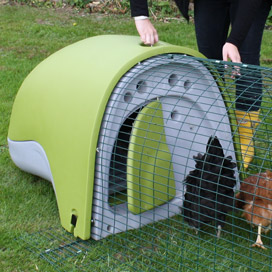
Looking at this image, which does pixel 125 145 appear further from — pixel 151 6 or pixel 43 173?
pixel 151 6

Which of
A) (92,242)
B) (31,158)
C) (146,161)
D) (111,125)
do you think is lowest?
(92,242)

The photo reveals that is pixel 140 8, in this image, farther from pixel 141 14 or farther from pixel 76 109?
pixel 76 109

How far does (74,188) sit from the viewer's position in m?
1.85

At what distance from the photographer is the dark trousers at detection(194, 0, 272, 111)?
215 cm

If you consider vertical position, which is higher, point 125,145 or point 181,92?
point 181,92

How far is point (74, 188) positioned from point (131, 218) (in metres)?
0.27

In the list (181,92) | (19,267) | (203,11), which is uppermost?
(203,11)

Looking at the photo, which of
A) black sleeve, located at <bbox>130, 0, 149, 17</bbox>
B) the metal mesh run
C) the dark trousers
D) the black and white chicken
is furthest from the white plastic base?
the dark trousers

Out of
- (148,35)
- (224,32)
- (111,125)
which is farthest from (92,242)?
(224,32)

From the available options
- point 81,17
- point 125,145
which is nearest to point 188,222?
point 125,145

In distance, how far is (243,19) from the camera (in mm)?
1849

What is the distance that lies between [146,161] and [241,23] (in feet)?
2.12

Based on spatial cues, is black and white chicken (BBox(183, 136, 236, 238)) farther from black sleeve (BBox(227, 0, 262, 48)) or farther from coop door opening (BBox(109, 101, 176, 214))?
black sleeve (BBox(227, 0, 262, 48))

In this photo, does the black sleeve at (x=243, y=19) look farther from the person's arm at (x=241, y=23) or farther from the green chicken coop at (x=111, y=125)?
the green chicken coop at (x=111, y=125)
